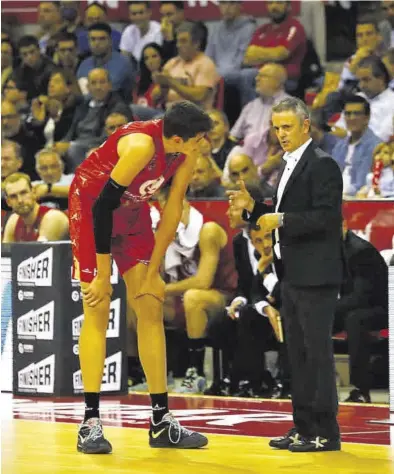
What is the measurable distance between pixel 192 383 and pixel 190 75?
4.57 m

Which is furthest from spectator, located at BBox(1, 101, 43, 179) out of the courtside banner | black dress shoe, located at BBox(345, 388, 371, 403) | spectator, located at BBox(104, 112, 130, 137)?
black dress shoe, located at BBox(345, 388, 371, 403)

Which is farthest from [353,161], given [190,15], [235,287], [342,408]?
[190,15]

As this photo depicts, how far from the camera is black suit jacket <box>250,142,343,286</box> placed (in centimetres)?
641

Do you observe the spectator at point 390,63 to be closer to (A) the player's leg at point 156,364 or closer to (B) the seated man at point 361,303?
(B) the seated man at point 361,303

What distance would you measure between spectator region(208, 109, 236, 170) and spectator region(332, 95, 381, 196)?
128 cm

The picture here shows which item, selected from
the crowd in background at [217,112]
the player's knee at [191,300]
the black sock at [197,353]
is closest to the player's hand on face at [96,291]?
the crowd in background at [217,112]

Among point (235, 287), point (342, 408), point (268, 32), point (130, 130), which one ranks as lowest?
point (342, 408)

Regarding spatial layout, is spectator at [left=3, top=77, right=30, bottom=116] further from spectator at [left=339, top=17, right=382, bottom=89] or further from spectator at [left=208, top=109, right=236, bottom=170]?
spectator at [left=339, top=17, right=382, bottom=89]

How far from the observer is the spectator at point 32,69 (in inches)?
595

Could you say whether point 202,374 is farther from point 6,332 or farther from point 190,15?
point 190,15

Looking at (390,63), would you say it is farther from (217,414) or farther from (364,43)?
(217,414)

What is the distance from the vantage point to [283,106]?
21.1 ft

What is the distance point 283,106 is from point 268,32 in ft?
22.5

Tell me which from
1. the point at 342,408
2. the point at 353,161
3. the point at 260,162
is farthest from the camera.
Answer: the point at 260,162
